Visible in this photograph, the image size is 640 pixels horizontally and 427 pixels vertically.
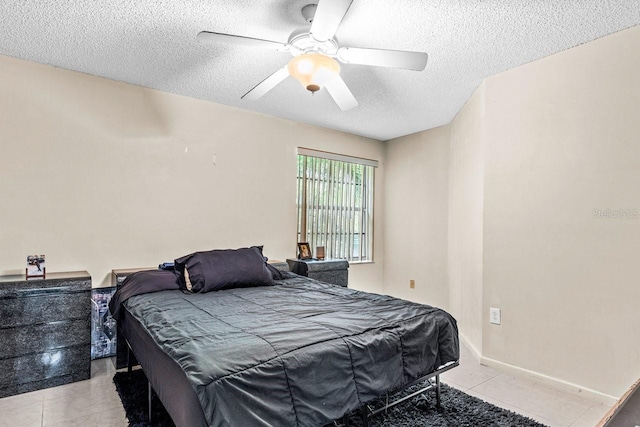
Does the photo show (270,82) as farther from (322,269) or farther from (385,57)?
(322,269)

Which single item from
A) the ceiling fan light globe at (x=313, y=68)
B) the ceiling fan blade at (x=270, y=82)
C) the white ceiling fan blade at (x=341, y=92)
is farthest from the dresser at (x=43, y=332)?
the white ceiling fan blade at (x=341, y=92)

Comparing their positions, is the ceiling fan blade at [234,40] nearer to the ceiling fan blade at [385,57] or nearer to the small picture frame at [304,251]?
the ceiling fan blade at [385,57]

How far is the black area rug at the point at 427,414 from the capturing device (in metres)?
2.03

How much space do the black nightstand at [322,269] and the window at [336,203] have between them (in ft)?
1.56

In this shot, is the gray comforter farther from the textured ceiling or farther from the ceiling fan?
the textured ceiling

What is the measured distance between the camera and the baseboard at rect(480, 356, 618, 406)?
7.54ft

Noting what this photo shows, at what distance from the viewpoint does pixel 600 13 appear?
207 cm

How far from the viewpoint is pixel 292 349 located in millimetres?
1457

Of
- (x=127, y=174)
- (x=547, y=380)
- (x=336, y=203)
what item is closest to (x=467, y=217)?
(x=547, y=380)

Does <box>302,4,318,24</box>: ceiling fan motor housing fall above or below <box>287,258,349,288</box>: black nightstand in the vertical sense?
above

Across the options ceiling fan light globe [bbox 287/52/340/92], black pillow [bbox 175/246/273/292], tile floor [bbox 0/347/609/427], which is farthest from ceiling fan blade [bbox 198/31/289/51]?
tile floor [bbox 0/347/609/427]

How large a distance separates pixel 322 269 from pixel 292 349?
2.52m

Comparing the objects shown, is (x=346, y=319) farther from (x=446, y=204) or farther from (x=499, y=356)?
(x=446, y=204)

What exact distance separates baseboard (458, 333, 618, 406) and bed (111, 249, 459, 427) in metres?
0.96
